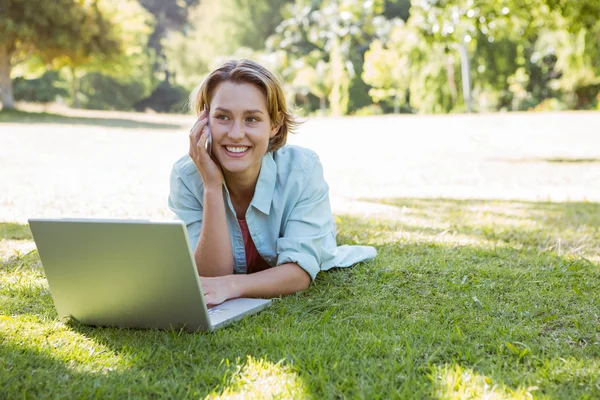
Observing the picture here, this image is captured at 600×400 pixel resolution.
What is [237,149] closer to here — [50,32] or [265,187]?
[265,187]

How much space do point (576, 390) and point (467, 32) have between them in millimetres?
8009

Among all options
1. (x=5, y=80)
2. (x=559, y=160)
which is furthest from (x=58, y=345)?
(x=5, y=80)

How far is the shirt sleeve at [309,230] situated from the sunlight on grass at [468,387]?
1.02 metres

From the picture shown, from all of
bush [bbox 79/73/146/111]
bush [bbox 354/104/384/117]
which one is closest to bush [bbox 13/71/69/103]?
bush [bbox 79/73/146/111]

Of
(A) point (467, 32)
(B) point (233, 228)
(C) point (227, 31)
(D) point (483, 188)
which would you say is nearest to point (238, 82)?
(B) point (233, 228)

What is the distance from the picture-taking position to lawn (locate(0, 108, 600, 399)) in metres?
1.92

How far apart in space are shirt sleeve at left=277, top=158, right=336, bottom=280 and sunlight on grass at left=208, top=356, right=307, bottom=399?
87cm

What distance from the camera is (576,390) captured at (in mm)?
1887

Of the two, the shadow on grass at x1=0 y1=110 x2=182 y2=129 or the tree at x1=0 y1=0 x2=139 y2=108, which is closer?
the shadow on grass at x1=0 y1=110 x2=182 y2=129

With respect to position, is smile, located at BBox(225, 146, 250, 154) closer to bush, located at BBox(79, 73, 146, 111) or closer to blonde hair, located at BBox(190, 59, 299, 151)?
blonde hair, located at BBox(190, 59, 299, 151)

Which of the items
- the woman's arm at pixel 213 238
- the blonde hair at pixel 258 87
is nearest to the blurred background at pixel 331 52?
the blonde hair at pixel 258 87

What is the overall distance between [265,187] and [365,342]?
1.07 m

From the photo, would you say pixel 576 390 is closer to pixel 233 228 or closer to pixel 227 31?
pixel 233 228

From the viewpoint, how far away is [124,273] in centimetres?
224
